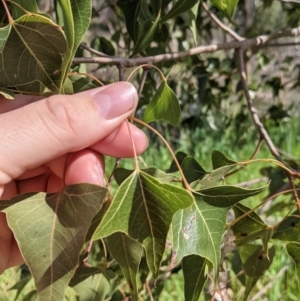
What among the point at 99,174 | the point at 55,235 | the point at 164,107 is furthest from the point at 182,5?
the point at 55,235

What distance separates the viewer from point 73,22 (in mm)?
498

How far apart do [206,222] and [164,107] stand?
0.72 ft

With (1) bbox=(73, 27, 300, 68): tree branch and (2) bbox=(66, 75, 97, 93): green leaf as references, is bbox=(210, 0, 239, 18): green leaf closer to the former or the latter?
(1) bbox=(73, 27, 300, 68): tree branch

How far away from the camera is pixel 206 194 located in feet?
1.86

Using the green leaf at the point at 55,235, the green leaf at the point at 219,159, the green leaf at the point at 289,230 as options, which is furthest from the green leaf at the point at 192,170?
the green leaf at the point at 55,235

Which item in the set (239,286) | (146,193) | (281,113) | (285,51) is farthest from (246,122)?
(146,193)

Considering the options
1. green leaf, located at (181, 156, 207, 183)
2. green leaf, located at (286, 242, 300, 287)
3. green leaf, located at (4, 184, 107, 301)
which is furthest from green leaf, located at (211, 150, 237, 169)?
green leaf, located at (4, 184, 107, 301)

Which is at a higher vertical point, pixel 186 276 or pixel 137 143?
pixel 137 143

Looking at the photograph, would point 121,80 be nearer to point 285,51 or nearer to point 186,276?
point 186,276

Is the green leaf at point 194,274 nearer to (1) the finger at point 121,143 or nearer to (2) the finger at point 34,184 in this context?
(1) the finger at point 121,143

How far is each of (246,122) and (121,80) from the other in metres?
1.29

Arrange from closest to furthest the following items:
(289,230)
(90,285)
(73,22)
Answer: (73,22)
(289,230)
(90,285)

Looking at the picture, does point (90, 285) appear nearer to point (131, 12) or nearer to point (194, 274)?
point (194, 274)

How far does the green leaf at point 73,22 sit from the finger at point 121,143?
0.16 m
